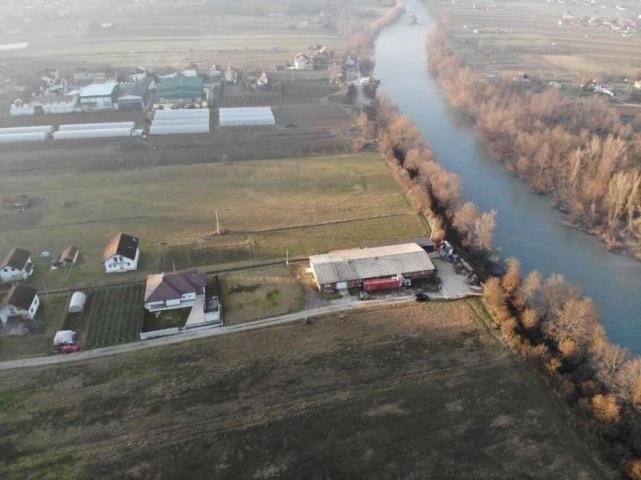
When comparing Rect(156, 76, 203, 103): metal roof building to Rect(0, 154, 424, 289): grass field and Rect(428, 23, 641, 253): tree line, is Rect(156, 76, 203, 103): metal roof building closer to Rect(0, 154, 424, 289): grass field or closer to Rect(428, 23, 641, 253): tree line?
Rect(0, 154, 424, 289): grass field

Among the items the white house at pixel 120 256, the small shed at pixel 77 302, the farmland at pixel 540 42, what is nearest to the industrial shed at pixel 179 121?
the white house at pixel 120 256

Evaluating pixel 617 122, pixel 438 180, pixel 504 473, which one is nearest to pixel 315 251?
pixel 438 180

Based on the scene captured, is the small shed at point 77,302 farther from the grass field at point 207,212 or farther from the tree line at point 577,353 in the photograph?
the tree line at point 577,353

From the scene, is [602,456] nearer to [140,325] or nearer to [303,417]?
[303,417]

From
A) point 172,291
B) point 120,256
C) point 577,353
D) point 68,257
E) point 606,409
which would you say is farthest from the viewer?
point 68,257

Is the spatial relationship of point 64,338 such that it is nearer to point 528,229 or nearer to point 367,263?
point 367,263

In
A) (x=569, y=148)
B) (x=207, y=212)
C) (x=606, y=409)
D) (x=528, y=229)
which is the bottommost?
(x=528, y=229)

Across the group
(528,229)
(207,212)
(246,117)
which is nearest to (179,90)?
(246,117)
